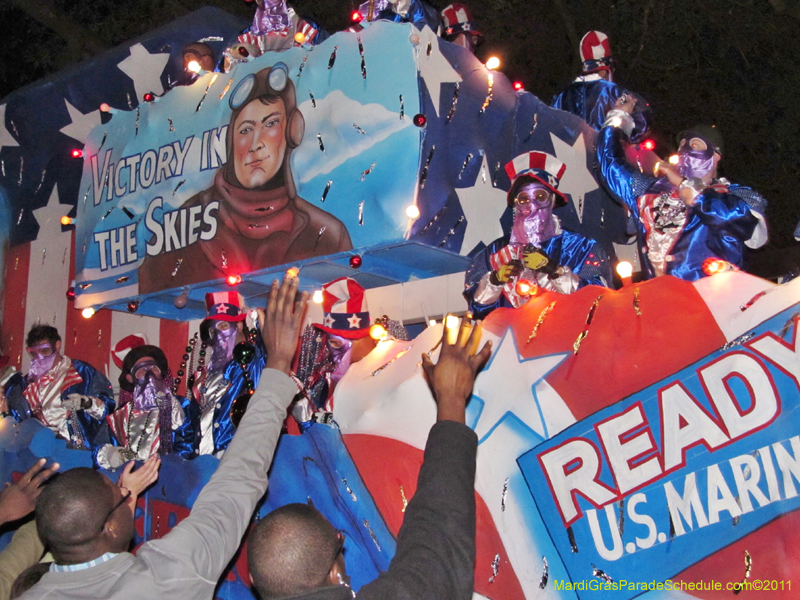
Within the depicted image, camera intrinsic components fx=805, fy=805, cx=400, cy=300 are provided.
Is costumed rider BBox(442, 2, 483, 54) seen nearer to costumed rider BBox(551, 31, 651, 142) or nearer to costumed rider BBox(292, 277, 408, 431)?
costumed rider BBox(551, 31, 651, 142)

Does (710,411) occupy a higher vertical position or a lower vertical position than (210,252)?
lower

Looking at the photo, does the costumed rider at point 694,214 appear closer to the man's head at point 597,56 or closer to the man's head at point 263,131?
the man's head at point 597,56

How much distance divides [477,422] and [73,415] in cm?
387

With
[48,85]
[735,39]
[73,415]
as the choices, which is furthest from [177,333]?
[735,39]

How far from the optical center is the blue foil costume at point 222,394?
17.1 feet

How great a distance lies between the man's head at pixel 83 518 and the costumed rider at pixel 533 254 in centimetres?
238

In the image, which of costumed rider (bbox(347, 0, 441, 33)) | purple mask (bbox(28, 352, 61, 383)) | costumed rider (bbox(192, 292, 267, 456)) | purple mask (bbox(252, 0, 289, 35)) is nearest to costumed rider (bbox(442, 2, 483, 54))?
costumed rider (bbox(347, 0, 441, 33))

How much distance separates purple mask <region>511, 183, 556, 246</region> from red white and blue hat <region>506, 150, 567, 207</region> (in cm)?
4

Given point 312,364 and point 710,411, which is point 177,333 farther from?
point 710,411

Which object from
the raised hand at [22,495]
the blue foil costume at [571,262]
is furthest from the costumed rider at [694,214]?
the raised hand at [22,495]

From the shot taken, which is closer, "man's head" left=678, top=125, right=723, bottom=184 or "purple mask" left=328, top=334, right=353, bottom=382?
"man's head" left=678, top=125, right=723, bottom=184

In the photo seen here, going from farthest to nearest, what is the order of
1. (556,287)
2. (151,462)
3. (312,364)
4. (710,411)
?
(312,364)
(556,287)
(151,462)
(710,411)

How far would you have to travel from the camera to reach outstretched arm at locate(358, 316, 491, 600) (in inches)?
62.1

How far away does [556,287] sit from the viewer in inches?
163
